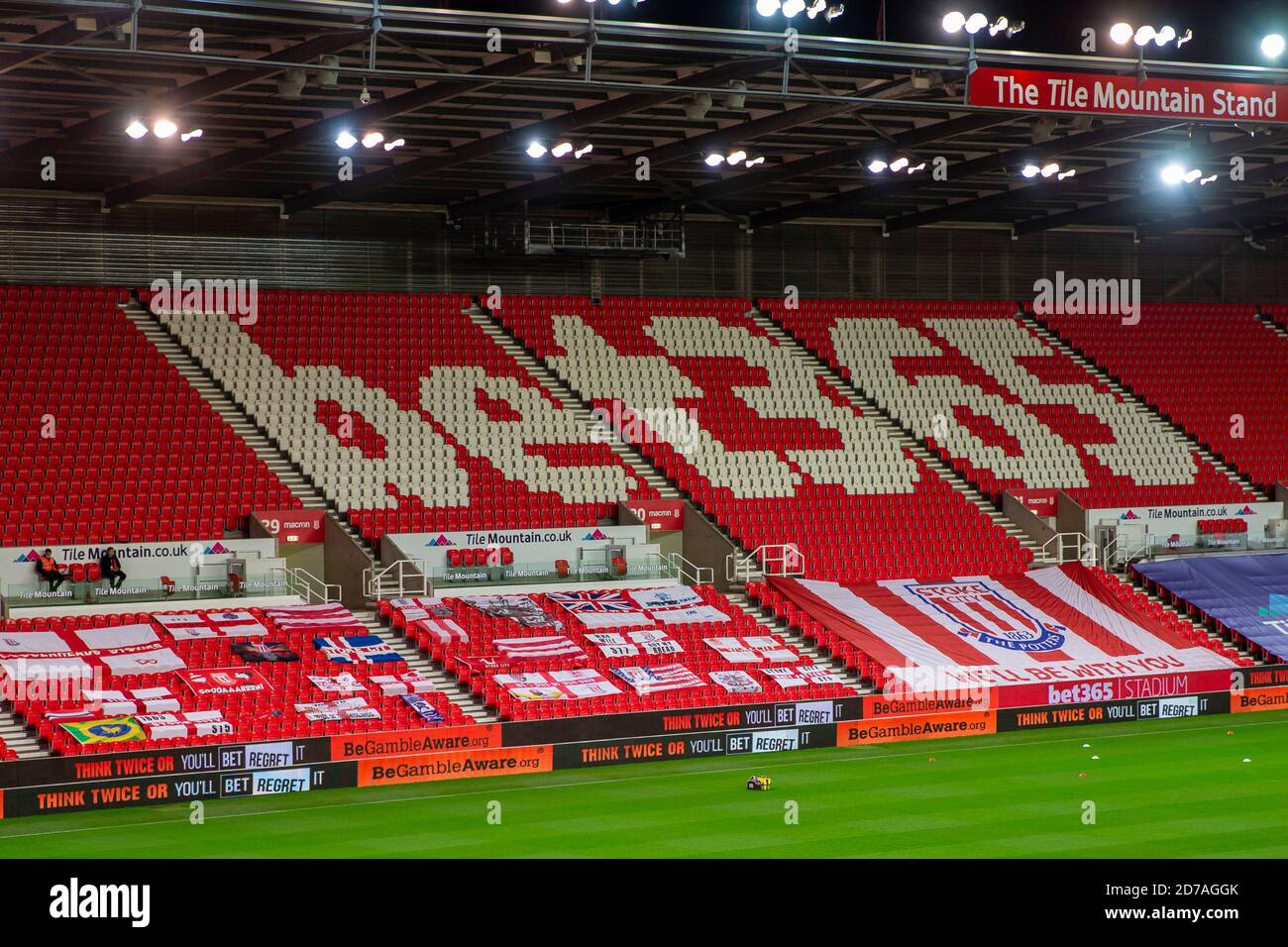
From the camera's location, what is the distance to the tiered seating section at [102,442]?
28.4 metres

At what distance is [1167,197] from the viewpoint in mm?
39844

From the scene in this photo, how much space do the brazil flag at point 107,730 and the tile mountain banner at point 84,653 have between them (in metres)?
1.37

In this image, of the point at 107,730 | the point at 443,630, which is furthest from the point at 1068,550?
the point at 107,730

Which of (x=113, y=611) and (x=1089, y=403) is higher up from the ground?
(x=1089, y=403)

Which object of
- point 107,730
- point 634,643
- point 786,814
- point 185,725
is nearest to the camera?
point 786,814

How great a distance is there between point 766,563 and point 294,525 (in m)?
8.99

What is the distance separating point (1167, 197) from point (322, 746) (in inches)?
1004

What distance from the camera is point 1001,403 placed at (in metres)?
39.3

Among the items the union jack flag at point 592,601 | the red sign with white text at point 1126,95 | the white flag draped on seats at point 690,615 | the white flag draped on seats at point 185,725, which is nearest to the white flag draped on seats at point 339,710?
the white flag draped on seats at point 185,725

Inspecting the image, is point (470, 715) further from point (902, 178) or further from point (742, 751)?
point (902, 178)

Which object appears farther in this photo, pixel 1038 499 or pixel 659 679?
pixel 1038 499

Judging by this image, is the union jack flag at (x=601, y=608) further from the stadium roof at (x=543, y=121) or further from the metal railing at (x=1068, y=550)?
the metal railing at (x=1068, y=550)
